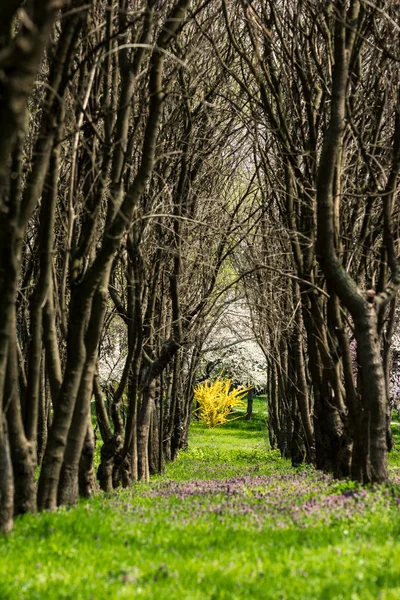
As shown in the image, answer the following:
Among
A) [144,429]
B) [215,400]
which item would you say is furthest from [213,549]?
[215,400]

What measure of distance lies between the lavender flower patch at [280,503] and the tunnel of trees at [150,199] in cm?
81

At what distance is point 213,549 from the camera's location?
226 inches

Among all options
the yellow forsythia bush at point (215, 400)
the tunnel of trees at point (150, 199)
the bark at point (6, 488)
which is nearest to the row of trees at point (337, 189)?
the tunnel of trees at point (150, 199)

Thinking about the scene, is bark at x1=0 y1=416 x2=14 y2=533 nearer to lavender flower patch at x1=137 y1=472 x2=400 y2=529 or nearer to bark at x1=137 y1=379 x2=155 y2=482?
lavender flower patch at x1=137 y1=472 x2=400 y2=529

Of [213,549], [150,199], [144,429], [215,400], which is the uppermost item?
[150,199]

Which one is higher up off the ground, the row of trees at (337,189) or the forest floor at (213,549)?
the row of trees at (337,189)

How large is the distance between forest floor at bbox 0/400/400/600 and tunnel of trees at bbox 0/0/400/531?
0.77 metres

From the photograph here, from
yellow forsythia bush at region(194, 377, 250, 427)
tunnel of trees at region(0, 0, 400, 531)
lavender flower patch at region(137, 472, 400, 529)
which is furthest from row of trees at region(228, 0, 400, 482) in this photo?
yellow forsythia bush at region(194, 377, 250, 427)

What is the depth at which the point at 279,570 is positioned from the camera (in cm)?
504

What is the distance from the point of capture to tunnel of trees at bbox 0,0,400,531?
22.3 ft

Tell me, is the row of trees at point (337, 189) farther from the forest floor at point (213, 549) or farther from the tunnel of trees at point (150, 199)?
the forest floor at point (213, 549)

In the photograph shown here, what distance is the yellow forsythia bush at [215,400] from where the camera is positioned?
4300cm

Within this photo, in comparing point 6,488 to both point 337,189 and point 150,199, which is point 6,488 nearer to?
point 337,189

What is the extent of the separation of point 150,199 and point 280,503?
5.79 meters
